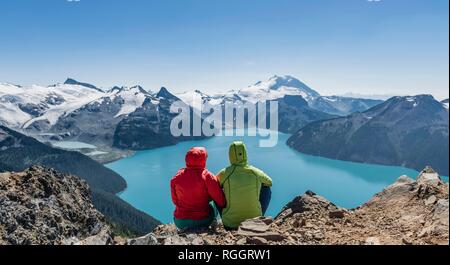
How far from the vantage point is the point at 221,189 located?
11.1 meters

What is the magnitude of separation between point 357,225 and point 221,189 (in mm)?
3387

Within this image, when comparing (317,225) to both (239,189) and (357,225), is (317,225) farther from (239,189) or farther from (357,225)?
(239,189)

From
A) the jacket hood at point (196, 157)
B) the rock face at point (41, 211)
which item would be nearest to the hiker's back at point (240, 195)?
the jacket hood at point (196, 157)

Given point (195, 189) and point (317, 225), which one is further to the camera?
point (195, 189)

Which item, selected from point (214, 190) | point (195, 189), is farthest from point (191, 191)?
point (214, 190)

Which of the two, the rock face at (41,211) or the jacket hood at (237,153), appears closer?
the jacket hood at (237,153)

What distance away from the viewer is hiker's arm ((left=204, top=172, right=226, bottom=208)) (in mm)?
10766

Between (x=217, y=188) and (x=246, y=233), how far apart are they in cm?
227

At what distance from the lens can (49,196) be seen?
24.7 meters

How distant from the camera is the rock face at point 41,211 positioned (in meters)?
18.3

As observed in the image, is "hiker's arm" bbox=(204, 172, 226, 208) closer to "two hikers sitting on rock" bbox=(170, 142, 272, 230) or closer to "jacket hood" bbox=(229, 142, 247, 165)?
"two hikers sitting on rock" bbox=(170, 142, 272, 230)

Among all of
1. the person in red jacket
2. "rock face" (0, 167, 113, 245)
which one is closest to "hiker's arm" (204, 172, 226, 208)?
the person in red jacket

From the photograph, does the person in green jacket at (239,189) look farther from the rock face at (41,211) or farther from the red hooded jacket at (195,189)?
the rock face at (41,211)
